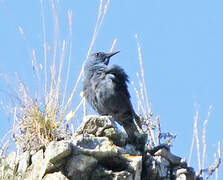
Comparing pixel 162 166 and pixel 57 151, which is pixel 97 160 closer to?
pixel 57 151

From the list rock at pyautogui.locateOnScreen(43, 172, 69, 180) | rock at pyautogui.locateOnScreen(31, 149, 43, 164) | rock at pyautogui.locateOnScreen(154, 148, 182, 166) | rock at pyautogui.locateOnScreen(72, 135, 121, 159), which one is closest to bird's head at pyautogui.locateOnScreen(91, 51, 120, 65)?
rock at pyautogui.locateOnScreen(154, 148, 182, 166)

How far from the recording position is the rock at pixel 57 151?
7.82 metres

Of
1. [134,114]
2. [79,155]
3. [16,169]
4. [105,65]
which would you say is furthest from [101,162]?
[105,65]

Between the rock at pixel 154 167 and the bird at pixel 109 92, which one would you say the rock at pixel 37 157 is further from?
the bird at pixel 109 92

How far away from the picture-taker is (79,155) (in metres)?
7.92

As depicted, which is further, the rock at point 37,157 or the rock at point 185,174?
the rock at point 185,174

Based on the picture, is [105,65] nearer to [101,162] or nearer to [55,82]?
[55,82]

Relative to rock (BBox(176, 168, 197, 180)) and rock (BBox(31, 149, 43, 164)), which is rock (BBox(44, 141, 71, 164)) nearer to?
rock (BBox(31, 149, 43, 164))

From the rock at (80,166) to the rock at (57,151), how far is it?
0.32 ft

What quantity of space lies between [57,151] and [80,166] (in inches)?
10.6

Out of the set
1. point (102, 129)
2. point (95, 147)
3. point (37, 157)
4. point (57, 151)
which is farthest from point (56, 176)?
point (102, 129)

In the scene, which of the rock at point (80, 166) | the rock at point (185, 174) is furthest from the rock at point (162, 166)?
the rock at point (80, 166)

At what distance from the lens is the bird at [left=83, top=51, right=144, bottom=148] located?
10703 mm

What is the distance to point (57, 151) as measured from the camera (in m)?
7.82
